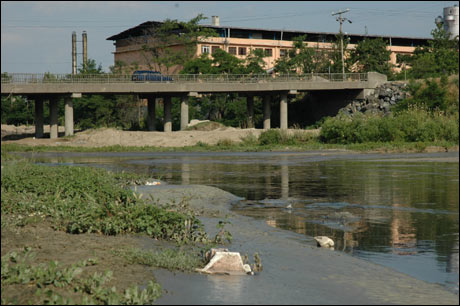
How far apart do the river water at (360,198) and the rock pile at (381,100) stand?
853 inches

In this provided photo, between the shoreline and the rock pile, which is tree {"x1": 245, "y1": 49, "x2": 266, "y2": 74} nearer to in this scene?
the rock pile

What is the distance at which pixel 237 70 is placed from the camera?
246ft

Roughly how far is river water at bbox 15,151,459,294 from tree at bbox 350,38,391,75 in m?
45.7

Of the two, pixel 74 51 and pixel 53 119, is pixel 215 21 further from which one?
pixel 53 119

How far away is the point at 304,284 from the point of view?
902 centimetres

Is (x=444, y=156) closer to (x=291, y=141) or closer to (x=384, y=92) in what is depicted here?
(x=291, y=141)

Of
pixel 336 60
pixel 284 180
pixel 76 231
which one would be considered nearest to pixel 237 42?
pixel 336 60

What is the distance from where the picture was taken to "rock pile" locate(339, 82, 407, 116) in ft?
189

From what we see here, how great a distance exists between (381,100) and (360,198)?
138 feet

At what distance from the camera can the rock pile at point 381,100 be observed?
5762 centimetres

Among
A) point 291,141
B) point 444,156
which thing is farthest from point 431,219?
point 291,141

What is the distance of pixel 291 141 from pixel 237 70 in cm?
2876

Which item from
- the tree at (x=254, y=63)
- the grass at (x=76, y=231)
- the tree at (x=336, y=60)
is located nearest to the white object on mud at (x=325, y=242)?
the grass at (x=76, y=231)

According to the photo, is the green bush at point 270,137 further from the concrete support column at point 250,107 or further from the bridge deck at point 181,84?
the concrete support column at point 250,107
